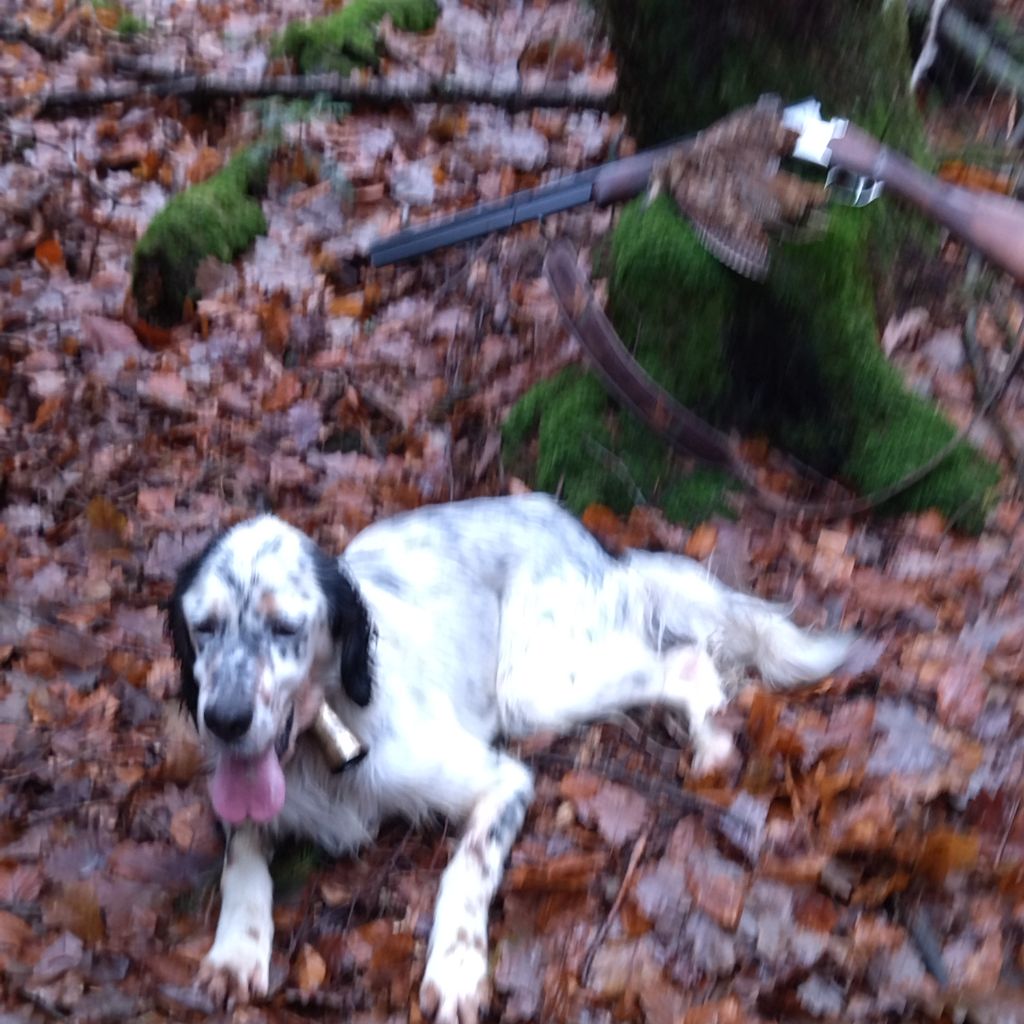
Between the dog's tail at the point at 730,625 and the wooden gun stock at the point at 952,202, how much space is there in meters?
1.37

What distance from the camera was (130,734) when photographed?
12.9 feet

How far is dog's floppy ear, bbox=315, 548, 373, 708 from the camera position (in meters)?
3.35

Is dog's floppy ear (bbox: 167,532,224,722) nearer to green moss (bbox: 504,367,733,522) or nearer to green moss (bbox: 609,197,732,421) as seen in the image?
green moss (bbox: 504,367,733,522)

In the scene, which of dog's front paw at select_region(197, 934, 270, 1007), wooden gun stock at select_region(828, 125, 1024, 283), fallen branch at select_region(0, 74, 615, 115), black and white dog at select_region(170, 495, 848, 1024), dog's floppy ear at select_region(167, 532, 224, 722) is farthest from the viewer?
fallen branch at select_region(0, 74, 615, 115)

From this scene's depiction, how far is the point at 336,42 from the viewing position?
7.36 m

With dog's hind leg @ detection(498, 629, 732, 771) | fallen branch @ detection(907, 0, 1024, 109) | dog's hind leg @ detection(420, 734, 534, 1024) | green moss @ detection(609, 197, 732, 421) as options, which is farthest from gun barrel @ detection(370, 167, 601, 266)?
fallen branch @ detection(907, 0, 1024, 109)

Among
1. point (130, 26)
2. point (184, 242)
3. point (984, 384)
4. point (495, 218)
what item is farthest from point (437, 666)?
point (130, 26)

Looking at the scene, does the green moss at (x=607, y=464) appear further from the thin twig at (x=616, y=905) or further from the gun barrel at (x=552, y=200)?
the thin twig at (x=616, y=905)

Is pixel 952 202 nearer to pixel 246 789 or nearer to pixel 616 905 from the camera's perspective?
pixel 616 905

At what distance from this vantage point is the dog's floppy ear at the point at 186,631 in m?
3.33

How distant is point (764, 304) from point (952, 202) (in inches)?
47.5

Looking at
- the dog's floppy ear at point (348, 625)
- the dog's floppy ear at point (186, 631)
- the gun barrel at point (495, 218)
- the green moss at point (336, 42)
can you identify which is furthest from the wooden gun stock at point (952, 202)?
the green moss at point (336, 42)

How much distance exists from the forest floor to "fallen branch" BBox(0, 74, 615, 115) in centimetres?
12

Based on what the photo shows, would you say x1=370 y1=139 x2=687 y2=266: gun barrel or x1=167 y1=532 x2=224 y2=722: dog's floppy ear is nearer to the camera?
x1=167 y1=532 x2=224 y2=722: dog's floppy ear
